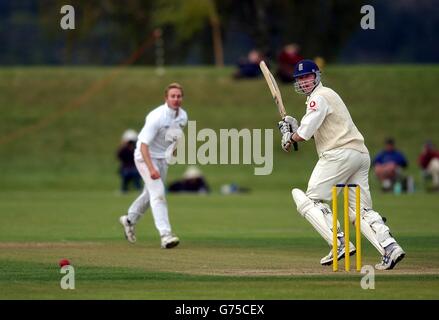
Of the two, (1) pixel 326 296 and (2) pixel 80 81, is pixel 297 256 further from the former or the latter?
(2) pixel 80 81

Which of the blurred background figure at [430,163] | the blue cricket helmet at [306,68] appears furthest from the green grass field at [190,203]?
the blue cricket helmet at [306,68]

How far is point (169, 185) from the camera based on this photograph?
129 feet

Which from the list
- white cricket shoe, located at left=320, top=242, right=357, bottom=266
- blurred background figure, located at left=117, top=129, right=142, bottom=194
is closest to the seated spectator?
blurred background figure, located at left=117, top=129, right=142, bottom=194

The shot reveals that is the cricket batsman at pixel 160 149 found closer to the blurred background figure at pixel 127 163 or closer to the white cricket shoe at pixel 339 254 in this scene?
the white cricket shoe at pixel 339 254

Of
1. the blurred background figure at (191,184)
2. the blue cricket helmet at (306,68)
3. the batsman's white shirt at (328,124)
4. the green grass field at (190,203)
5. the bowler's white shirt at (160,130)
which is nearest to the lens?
the green grass field at (190,203)

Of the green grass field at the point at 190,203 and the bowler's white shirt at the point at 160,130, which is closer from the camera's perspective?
the green grass field at the point at 190,203

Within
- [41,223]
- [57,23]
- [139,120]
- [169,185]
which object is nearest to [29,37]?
[57,23]

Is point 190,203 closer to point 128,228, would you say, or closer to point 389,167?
point 389,167

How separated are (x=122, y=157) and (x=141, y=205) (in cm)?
1898

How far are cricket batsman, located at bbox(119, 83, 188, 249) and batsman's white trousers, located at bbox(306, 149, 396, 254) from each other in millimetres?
3524

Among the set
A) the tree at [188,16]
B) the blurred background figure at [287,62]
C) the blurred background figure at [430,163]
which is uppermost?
the tree at [188,16]

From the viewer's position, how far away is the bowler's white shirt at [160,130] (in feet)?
60.7

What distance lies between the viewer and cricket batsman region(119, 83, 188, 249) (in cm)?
1839

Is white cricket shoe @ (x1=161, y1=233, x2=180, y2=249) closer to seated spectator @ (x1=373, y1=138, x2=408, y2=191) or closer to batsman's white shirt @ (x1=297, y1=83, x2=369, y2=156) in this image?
batsman's white shirt @ (x1=297, y1=83, x2=369, y2=156)
